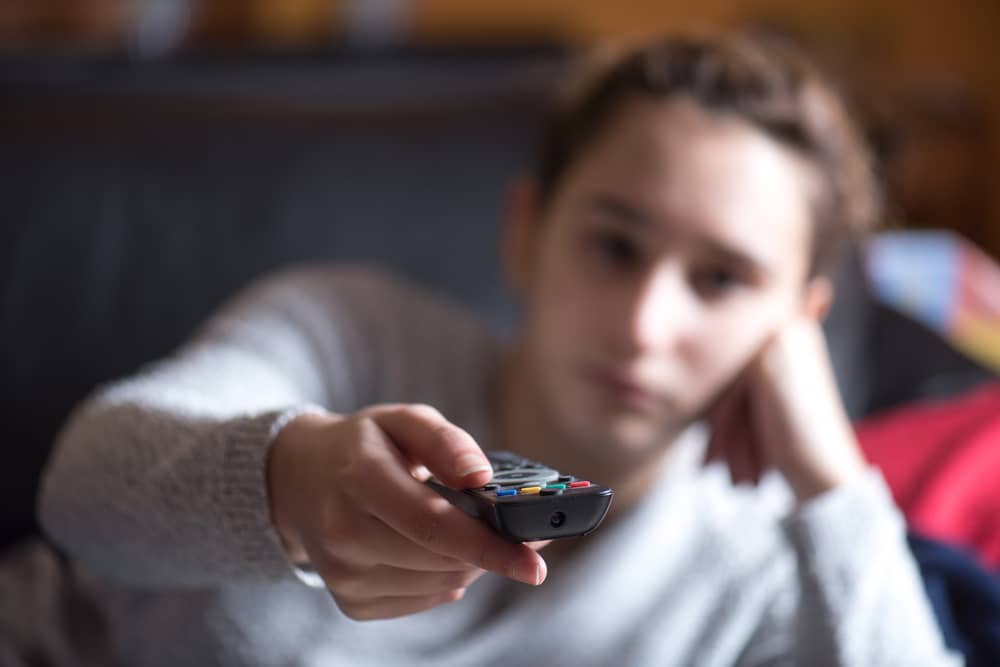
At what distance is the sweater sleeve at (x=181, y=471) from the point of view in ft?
1.35

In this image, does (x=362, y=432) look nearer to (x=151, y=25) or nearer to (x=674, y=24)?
(x=151, y=25)

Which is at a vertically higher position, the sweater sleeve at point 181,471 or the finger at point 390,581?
the finger at point 390,581

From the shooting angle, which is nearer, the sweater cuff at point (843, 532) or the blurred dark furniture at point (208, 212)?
the sweater cuff at point (843, 532)

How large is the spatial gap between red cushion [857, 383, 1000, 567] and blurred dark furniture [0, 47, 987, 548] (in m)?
0.10

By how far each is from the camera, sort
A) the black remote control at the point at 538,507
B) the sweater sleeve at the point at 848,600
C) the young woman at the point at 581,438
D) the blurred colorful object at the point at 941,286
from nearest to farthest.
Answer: the black remote control at the point at 538,507, the young woman at the point at 581,438, the sweater sleeve at the point at 848,600, the blurred colorful object at the point at 941,286

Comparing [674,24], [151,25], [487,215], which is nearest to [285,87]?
[487,215]

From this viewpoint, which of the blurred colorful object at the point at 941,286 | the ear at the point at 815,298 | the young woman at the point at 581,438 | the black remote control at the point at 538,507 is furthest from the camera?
the blurred colorful object at the point at 941,286

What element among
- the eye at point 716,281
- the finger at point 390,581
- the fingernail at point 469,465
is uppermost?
the fingernail at point 469,465

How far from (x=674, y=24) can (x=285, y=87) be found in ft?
5.52

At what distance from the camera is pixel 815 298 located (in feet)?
2.51

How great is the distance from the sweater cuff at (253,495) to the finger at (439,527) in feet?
0.23

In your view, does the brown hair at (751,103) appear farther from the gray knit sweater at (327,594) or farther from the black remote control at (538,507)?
the black remote control at (538,507)

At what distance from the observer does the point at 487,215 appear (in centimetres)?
102

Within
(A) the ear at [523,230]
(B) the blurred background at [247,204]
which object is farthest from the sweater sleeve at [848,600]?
(B) the blurred background at [247,204]
